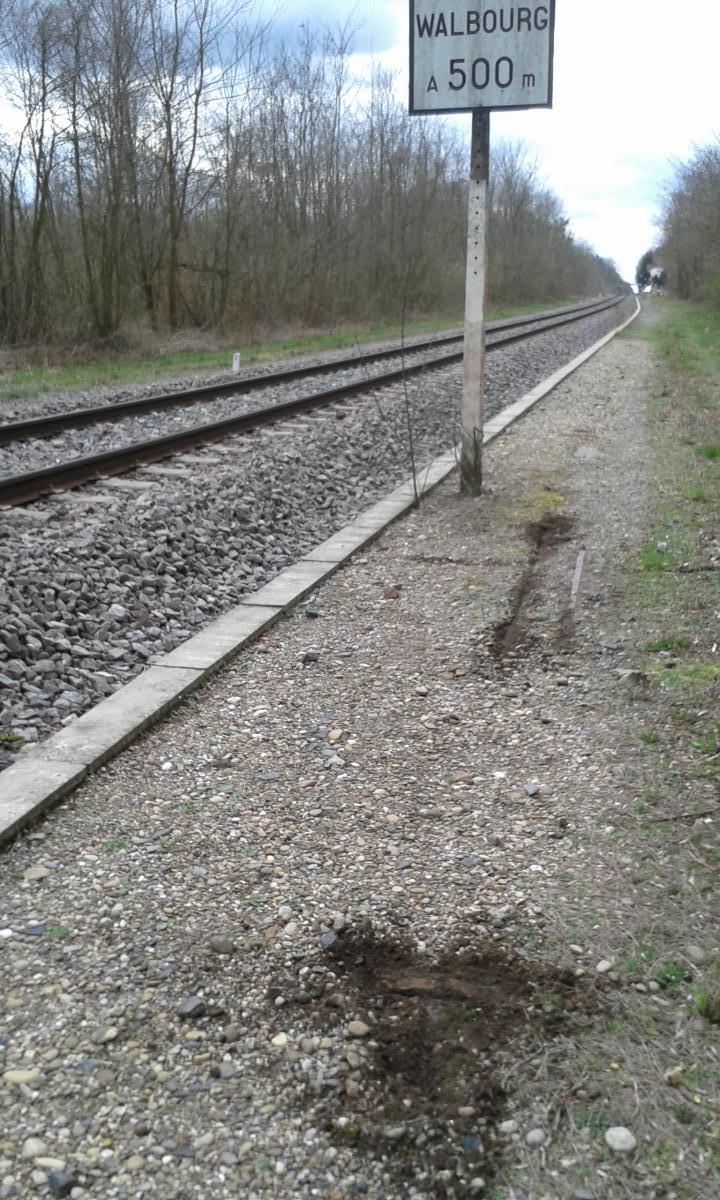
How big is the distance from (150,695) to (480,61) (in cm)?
599

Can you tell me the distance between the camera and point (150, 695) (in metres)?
4.67

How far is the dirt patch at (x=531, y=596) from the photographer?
559 cm

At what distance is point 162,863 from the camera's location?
3.42 meters

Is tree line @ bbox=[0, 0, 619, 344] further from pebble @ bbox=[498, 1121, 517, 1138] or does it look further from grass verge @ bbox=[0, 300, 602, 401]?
pebble @ bbox=[498, 1121, 517, 1138]

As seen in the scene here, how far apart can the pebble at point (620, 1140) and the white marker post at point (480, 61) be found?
7321 mm

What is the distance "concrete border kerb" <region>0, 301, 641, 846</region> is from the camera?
377 cm

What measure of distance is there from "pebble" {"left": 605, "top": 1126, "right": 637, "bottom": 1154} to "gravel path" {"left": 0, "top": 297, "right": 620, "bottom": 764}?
267 cm

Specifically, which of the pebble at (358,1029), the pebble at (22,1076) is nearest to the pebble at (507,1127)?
the pebble at (358,1029)

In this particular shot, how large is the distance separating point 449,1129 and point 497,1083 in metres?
0.19

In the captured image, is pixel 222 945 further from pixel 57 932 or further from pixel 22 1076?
pixel 22 1076

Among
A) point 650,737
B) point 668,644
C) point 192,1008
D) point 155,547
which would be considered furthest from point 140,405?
point 192,1008

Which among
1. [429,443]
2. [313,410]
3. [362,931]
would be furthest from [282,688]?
[313,410]

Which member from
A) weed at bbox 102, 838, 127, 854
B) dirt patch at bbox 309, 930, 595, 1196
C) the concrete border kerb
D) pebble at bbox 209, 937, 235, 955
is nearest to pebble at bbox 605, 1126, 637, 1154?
dirt patch at bbox 309, 930, 595, 1196

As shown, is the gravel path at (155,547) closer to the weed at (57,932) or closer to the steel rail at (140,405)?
the weed at (57,932)
